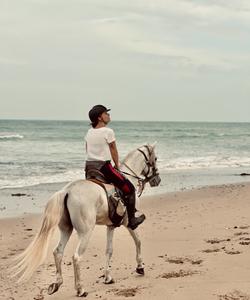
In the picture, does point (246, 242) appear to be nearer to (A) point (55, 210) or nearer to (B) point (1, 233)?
(A) point (55, 210)

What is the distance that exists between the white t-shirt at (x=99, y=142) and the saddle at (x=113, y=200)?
0.77 feet

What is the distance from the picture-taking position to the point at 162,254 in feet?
31.4

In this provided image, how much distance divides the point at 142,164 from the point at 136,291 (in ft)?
7.05

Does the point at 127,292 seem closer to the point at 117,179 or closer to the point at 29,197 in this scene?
the point at 117,179

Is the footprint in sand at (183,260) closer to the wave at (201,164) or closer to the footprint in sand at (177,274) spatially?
the footprint in sand at (177,274)

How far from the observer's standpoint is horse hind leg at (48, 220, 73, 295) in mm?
7129

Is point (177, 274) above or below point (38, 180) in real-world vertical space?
above

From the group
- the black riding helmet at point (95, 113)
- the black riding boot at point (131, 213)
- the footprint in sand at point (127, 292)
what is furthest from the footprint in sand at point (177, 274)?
the black riding helmet at point (95, 113)

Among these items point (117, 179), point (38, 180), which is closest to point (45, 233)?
point (117, 179)

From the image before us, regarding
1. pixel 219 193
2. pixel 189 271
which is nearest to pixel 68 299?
pixel 189 271

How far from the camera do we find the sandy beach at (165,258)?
23.5 ft

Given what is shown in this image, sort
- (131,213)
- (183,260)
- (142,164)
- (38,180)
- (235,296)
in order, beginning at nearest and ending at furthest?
(235,296) → (131,213) → (142,164) → (183,260) → (38,180)

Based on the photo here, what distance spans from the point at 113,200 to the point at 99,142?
849mm

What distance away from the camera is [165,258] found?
9.17m
